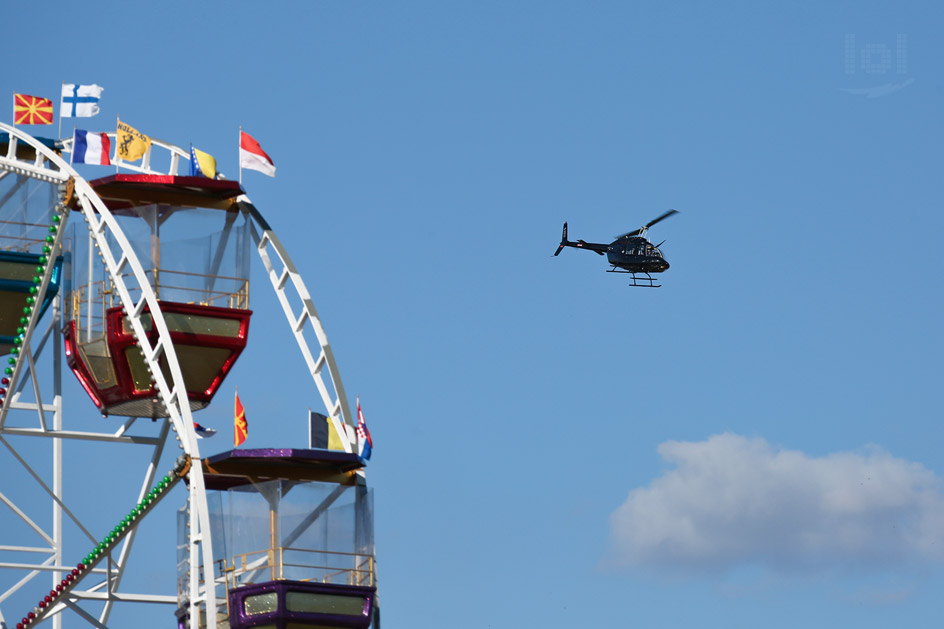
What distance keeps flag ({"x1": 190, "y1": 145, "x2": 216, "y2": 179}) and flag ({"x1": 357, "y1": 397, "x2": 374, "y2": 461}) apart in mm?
8047

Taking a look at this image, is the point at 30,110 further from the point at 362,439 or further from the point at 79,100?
the point at 362,439

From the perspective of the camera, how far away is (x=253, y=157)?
55.8m

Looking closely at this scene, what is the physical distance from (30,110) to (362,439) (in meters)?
14.6

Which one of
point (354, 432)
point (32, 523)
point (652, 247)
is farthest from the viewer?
point (652, 247)

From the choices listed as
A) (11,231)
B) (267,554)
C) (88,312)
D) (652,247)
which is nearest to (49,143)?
(11,231)

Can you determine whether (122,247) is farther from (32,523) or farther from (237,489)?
(32,523)

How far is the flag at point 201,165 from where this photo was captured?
54875 mm

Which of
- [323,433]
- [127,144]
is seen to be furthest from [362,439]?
[127,144]

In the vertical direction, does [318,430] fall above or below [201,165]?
below

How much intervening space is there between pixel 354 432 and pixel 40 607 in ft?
34.4

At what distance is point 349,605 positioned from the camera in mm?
49094

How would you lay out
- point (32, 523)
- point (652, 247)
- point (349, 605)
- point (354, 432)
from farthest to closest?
point (652, 247), point (32, 523), point (354, 432), point (349, 605)

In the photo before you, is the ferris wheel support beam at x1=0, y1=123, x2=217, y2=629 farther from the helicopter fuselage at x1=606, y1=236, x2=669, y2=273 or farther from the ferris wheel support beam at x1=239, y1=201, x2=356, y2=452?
the helicopter fuselage at x1=606, y1=236, x2=669, y2=273

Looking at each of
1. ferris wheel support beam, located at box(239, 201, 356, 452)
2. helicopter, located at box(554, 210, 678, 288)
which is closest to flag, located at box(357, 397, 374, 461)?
ferris wheel support beam, located at box(239, 201, 356, 452)
